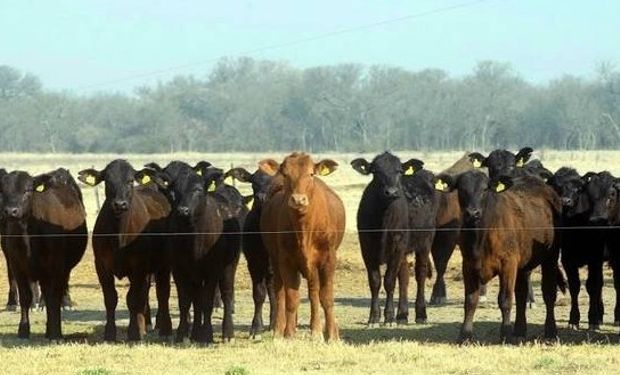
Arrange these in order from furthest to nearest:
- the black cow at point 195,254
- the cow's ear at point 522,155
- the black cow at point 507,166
Result: the cow's ear at point 522,155 → the black cow at point 507,166 → the black cow at point 195,254

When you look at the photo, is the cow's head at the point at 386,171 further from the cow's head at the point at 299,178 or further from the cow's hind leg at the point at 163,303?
the cow's hind leg at the point at 163,303

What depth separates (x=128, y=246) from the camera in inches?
707

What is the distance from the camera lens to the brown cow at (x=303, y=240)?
1703cm

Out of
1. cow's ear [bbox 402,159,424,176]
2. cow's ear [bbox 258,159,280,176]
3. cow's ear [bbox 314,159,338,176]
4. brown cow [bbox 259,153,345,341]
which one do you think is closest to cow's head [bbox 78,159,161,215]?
cow's ear [bbox 258,159,280,176]

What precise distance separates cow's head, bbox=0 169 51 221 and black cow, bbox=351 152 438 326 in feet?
14.1

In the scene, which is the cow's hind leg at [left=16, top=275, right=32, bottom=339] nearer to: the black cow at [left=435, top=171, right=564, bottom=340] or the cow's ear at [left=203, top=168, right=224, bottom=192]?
the cow's ear at [left=203, top=168, right=224, bottom=192]

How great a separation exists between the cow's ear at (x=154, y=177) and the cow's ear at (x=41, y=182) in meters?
1.19

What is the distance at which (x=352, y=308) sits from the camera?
862 inches

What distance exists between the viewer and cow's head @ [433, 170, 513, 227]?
688 inches

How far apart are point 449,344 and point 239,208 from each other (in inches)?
160

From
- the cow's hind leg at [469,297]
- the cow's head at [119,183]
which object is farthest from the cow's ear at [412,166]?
the cow's head at [119,183]

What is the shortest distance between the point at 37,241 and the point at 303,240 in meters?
3.48

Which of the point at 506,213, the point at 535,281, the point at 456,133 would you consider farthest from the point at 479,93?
the point at 506,213

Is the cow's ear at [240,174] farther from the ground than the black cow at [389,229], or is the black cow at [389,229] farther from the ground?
the cow's ear at [240,174]
